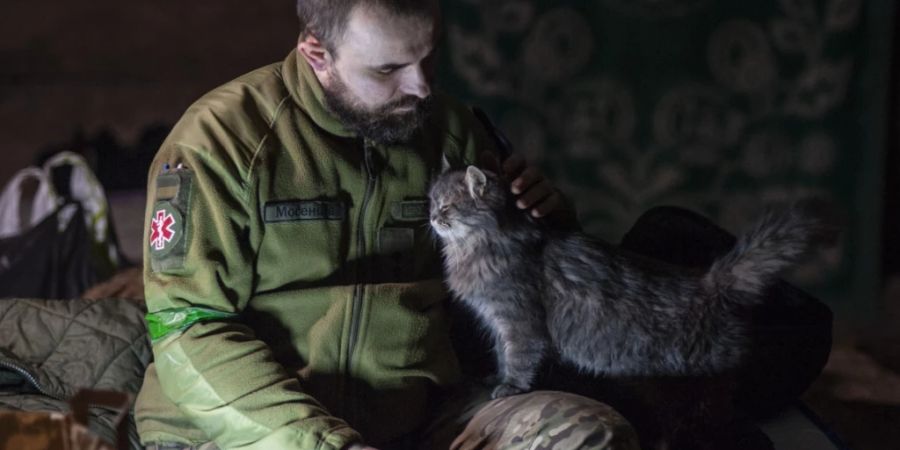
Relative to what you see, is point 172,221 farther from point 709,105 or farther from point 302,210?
point 709,105

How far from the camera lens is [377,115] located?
1712mm

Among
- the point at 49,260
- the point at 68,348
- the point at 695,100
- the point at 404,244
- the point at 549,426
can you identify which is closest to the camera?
the point at 549,426

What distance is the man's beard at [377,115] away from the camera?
1705 millimetres

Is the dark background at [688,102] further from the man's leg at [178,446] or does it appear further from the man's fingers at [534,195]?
the man's leg at [178,446]

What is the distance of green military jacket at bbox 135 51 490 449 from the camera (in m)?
1.58

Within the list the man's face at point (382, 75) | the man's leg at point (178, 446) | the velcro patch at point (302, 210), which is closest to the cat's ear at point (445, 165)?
the man's face at point (382, 75)

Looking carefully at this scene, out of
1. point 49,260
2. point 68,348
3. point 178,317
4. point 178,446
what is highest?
point 178,317

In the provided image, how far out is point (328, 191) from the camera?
171 cm

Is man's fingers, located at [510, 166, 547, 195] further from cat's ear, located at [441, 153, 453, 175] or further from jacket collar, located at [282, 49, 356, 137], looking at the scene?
jacket collar, located at [282, 49, 356, 137]

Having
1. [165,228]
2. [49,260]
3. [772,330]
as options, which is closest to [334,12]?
[165,228]

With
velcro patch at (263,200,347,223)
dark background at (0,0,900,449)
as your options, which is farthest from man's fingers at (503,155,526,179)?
dark background at (0,0,900,449)

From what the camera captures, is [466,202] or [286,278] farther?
[466,202]

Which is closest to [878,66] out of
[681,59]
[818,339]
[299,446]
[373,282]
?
[681,59]

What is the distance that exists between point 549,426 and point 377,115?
0.57 metres
